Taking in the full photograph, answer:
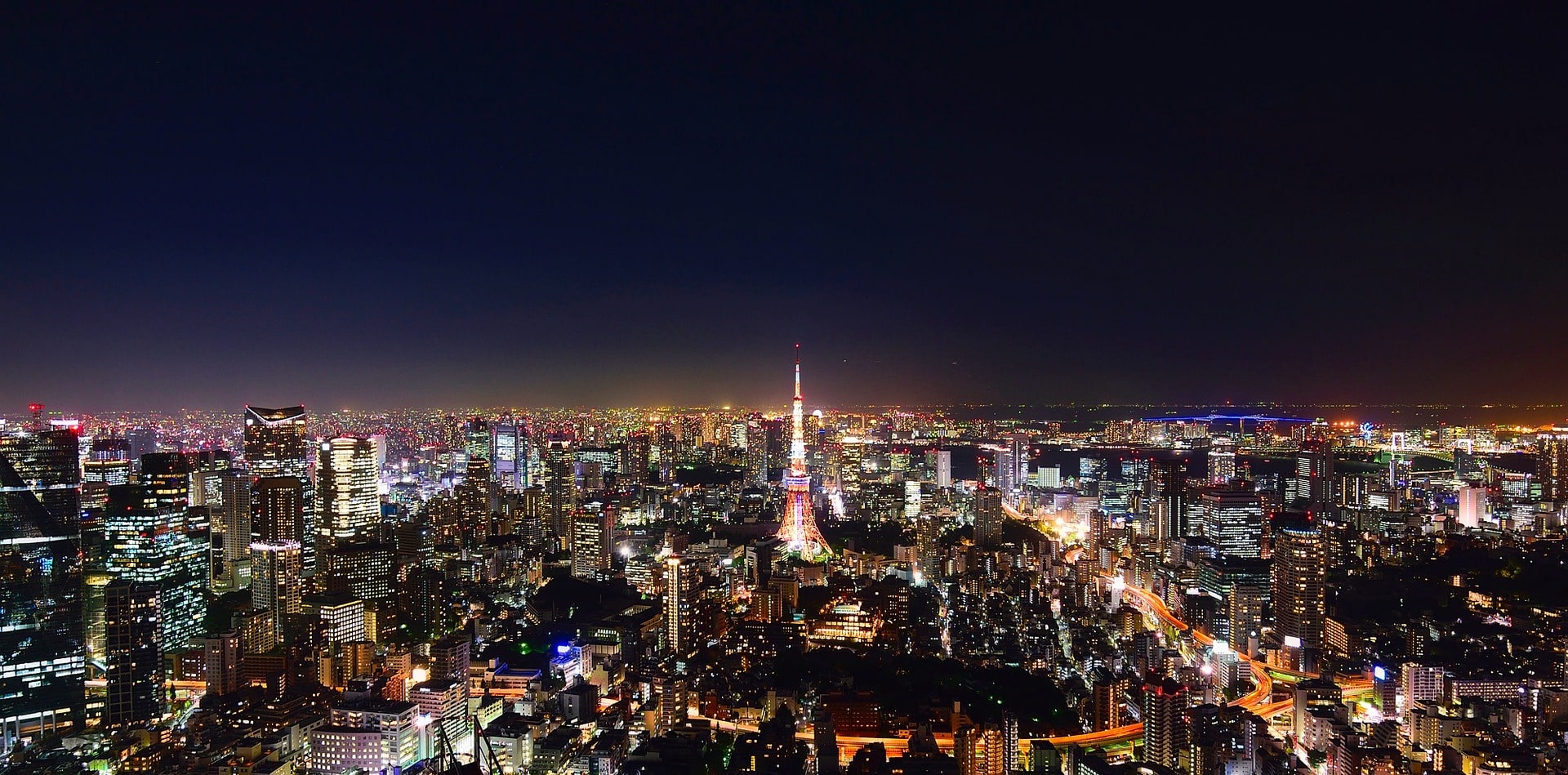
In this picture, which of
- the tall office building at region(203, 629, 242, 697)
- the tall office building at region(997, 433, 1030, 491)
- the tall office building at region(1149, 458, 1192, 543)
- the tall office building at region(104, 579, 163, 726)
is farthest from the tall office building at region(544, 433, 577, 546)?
the tall office building at region(1149, 458, 1192, 543)

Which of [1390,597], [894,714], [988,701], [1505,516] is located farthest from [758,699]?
[1505,516]

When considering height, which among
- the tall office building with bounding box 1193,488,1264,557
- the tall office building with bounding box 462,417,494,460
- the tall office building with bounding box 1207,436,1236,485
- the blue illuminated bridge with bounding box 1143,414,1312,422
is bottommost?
the tall office building with bounding box 1193,488,1264,557

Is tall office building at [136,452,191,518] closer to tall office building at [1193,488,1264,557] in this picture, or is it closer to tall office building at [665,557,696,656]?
tall office building at [665,557,696,656]

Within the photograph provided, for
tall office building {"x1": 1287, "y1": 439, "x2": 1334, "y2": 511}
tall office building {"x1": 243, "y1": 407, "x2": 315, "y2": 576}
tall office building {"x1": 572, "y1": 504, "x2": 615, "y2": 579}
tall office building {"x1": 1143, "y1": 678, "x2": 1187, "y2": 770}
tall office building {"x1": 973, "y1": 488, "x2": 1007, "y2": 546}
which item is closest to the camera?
tall office building {"x1": 1143, "y1": 678, "x2": 1187, "y2": 770}

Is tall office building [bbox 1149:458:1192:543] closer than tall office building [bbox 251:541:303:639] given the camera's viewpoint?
No

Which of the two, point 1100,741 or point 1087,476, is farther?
point 1087,476

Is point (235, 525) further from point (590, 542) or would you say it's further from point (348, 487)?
point (590, 542)

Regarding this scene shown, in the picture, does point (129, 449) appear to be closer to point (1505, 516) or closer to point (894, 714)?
point (894, 714)
